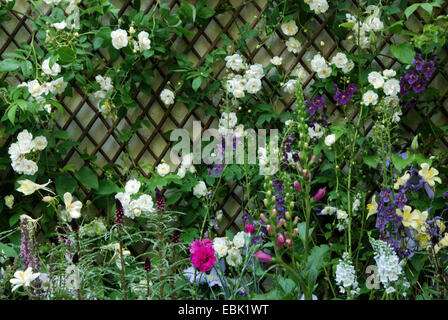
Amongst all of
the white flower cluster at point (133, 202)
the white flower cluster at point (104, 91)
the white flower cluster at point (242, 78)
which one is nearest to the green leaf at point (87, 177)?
the white flower cluster at point (133, 202)

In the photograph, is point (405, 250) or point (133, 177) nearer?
point (405, 250)

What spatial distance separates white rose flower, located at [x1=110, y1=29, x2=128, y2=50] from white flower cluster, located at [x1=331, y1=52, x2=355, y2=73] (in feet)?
3.19

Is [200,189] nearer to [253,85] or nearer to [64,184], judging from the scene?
[253,85]

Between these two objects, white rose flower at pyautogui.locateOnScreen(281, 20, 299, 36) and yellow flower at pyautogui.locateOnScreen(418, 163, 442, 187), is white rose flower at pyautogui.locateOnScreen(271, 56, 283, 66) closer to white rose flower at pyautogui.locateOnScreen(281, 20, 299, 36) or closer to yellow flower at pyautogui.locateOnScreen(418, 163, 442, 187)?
white rose flower at pyautogui.locateOnScreen(281, 20, 299, 36)

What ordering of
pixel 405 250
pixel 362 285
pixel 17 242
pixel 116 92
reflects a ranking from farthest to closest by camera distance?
pixel 116 92, pixel 17 242, pixel 362 285, pixel 405 250

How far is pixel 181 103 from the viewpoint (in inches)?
105

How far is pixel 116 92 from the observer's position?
2.56 meters

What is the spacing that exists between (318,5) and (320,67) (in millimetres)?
285

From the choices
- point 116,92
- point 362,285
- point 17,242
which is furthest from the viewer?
point 116,92

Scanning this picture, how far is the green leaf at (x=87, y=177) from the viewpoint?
253 centimetres

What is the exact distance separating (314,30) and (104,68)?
105 cm

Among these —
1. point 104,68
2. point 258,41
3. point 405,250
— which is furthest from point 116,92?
point 405,250

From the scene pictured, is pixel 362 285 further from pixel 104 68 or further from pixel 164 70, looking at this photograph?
pixel 104 68

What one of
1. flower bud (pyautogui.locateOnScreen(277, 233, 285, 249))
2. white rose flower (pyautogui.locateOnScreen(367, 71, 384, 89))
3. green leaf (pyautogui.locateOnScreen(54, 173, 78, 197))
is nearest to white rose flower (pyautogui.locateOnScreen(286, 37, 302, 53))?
white rose flower (pyautogui.locateOnScreen(367, 71, 384, 89))
